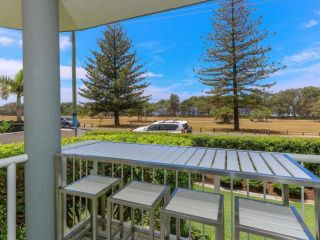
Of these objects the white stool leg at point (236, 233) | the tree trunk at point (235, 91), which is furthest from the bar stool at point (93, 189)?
the tree trunk at point (235, 91)

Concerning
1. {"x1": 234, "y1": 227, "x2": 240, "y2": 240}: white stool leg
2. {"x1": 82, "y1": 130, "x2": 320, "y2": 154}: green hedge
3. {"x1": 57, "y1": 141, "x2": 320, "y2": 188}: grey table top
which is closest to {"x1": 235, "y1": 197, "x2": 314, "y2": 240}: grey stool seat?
{"x1": 234, "y1": 227, "x2": 240, "y2": 240}: white stool leg

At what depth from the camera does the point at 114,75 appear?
18.5 metres

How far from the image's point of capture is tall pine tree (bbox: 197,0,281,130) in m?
13.8

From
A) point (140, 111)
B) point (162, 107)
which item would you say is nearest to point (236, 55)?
point (162, 107)

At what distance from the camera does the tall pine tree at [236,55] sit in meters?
13.8

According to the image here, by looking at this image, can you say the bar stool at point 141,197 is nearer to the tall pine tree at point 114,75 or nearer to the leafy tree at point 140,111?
the tall pine tree at point 114,75

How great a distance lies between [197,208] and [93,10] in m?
1.97

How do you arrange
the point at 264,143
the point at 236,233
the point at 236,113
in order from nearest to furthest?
the point at 236,233, the point at 264,143, the point at 236,113

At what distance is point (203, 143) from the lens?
237 inches

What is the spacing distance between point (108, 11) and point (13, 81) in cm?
1535

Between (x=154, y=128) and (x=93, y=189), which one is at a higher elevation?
(x=93, y=189)

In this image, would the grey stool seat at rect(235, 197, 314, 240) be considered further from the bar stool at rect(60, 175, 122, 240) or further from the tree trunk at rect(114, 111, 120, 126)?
the tree trunk at rect(114, 111, 120, 126)

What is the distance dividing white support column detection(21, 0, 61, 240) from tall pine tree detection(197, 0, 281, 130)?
14187 mm

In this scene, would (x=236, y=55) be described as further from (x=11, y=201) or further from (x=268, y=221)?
(x=11, y=201)
